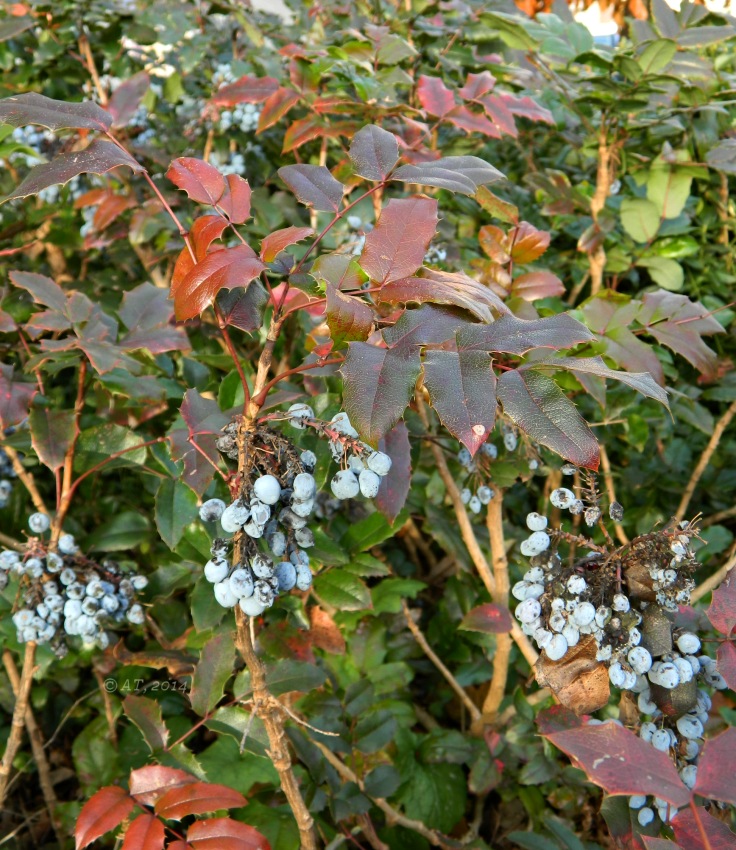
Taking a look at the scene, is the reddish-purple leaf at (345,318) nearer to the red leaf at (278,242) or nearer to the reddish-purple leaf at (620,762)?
the red leaf at (278,242)

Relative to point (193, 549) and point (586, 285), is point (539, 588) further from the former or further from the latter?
point (586, 285)

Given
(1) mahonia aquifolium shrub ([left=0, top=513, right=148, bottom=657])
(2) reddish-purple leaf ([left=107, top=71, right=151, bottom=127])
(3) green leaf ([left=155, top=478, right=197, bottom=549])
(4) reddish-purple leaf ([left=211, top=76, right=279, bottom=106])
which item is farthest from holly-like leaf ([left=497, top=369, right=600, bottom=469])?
(2) reddish-purple leaf ([left=107, top=71, right=151, bottom=127])

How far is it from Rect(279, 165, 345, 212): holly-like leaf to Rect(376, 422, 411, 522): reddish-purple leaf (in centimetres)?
26

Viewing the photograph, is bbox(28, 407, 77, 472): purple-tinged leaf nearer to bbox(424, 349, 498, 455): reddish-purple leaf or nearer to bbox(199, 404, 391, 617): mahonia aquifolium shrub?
bbox(199, 404, 391, 617): mahonia aquifolium shrub

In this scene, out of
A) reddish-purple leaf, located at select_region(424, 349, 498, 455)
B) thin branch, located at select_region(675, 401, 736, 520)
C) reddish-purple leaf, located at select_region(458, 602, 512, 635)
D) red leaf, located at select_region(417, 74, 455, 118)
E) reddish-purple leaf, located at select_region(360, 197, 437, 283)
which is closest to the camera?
reddish-purple leaf, located at select_region(424, 349, 498, 455)

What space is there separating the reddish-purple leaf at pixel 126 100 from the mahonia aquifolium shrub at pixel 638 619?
1088mm

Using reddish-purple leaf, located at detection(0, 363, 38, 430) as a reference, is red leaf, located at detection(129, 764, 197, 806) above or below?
below

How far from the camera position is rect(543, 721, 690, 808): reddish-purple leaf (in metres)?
0.56

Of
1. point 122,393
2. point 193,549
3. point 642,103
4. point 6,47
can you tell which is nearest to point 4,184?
point 6,47

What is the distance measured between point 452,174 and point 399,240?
0.52 feet

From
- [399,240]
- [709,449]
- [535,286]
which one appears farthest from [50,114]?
[709,449]

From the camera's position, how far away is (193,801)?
78 centimetres

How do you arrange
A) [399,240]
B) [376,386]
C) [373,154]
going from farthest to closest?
1. [373,154]
2. [399,240]
3. [376,386]

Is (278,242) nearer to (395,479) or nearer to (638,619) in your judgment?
(395,479)
